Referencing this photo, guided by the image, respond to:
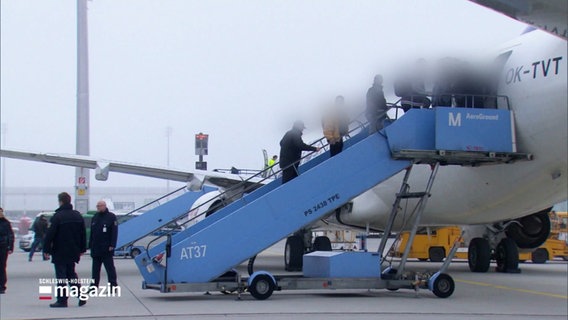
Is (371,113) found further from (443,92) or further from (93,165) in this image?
(93,165)

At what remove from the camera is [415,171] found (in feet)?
51.2

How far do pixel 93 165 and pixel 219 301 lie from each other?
32.8ft

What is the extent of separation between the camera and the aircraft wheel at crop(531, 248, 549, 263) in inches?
1001

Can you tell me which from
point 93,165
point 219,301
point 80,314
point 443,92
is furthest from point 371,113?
point 93,165

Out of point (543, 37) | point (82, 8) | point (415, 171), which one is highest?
point (82, 8)

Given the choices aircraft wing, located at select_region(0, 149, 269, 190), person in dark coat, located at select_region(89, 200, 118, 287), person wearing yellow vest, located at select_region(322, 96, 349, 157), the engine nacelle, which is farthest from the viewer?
aircraft wing, located at select_region(0, 149, 269, 190)

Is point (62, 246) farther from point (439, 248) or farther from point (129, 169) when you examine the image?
point (439, 248)

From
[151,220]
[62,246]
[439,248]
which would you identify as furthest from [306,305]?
[439,248]

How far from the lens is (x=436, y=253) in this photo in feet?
82.0

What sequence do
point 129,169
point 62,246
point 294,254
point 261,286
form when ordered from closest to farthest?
point 62,246 → point 261,286 → point 294,254 → point 129,169

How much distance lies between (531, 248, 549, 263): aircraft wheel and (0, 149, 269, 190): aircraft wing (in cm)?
1055

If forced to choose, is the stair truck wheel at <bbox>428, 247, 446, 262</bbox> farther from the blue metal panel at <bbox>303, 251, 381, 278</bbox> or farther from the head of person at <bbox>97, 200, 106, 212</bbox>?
the head of person at <bbox>97, 200, 106, 212</bbox>

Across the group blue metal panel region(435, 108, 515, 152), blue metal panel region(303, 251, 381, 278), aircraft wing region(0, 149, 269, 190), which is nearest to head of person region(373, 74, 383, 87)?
blue metal panel region(435, 108, 515, 152)

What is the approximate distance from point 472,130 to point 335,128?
86.4 inches
